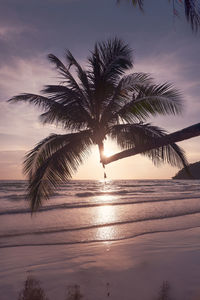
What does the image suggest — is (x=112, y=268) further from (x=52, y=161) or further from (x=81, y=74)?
(x=81, y=74)

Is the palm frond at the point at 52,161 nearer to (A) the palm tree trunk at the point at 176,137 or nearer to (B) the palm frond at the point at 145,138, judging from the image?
(B) the palm frond at the point at 145,138

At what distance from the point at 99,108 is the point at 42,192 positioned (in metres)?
2.49

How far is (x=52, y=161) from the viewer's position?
19.3ft

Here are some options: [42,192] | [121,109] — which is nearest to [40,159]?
[42,192]

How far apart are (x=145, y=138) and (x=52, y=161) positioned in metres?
2.15

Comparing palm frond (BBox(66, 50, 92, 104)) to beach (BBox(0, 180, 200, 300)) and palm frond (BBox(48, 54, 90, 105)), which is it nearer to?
palm frond (BBox(48, 54, 90, 105))

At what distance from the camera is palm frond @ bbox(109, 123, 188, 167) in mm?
5211

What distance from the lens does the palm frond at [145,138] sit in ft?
17.1

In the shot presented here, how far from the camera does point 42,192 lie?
20.3ft

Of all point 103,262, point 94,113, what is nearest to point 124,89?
point 94,113

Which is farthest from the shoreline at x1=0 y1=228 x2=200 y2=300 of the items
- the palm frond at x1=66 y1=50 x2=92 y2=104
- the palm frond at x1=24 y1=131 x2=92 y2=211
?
the palm frond at x1=66 y1=50 x2=92 y2=104

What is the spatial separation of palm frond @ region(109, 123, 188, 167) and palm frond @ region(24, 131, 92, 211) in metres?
0.77

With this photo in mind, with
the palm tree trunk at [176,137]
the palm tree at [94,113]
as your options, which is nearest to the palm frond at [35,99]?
the palm tree at [94,113]

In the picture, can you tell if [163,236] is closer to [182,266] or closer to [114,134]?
[182,266]
